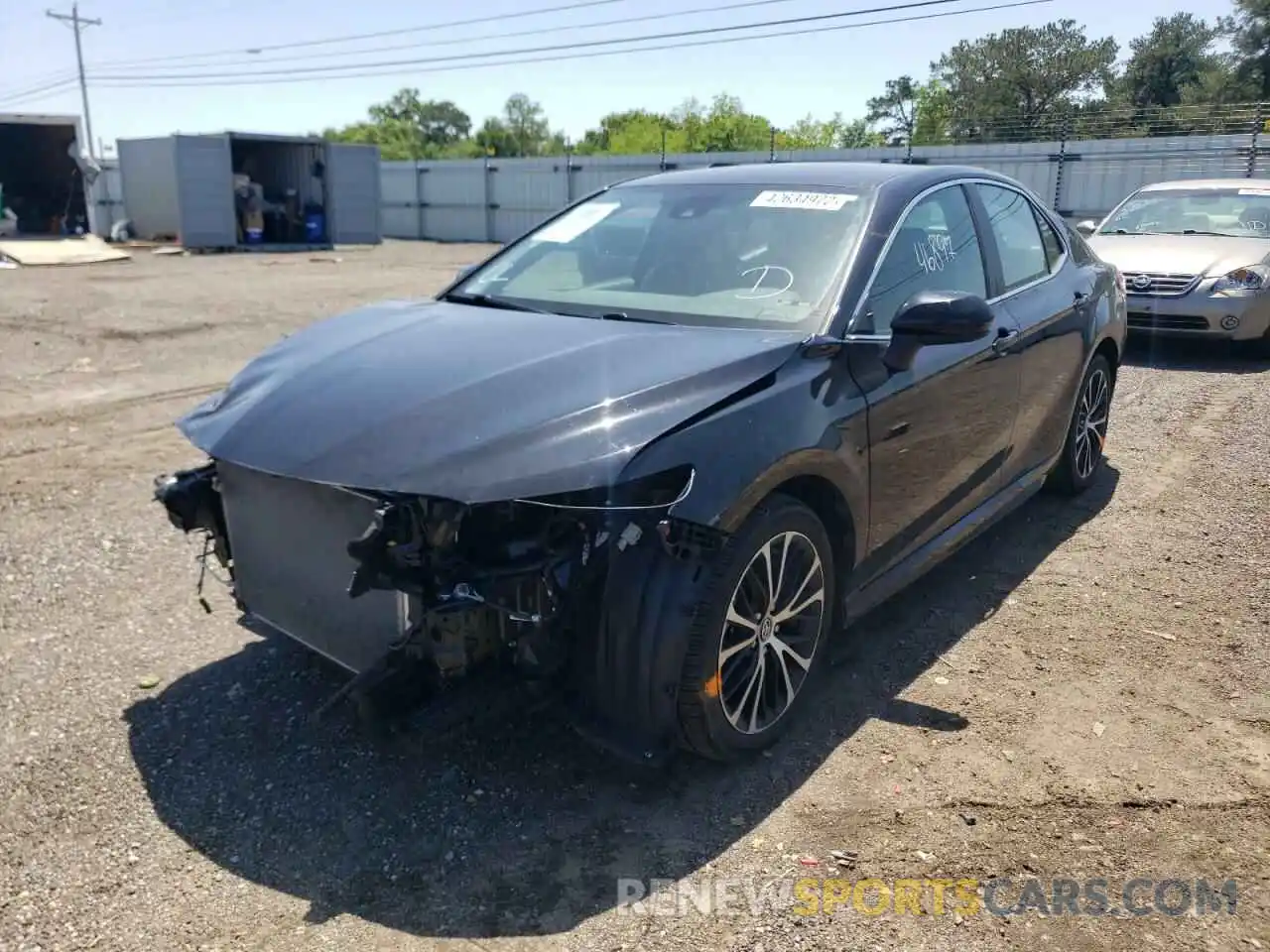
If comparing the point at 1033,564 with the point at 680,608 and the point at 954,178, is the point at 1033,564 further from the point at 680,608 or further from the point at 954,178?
the point at 680,608

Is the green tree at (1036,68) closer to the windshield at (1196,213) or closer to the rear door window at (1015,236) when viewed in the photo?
the windshield at (1196,213)

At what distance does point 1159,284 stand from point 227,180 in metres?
21.7

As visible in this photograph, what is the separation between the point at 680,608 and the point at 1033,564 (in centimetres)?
267

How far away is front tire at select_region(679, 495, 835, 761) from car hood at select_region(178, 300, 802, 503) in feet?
1.23

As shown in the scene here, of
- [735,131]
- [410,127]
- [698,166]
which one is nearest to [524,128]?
[410,127]

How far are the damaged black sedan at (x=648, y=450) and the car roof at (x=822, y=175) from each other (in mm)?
20

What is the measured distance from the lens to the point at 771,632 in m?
3.05

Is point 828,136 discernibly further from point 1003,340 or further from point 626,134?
point 1003,340

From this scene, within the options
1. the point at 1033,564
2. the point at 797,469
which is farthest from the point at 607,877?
the point at 1033,564

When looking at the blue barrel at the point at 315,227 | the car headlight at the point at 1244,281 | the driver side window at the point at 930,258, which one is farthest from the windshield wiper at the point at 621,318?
the blue barrel at the point at 315,227

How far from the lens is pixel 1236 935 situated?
2424mm

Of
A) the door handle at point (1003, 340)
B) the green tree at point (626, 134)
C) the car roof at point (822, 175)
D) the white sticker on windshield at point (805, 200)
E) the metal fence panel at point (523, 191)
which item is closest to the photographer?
the white sticker on windshield at point (805, 200)

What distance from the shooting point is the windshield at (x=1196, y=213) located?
9.80 m

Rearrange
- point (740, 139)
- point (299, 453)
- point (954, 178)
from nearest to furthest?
point (299, 453) < point (954, 178) < point (740, 139)
